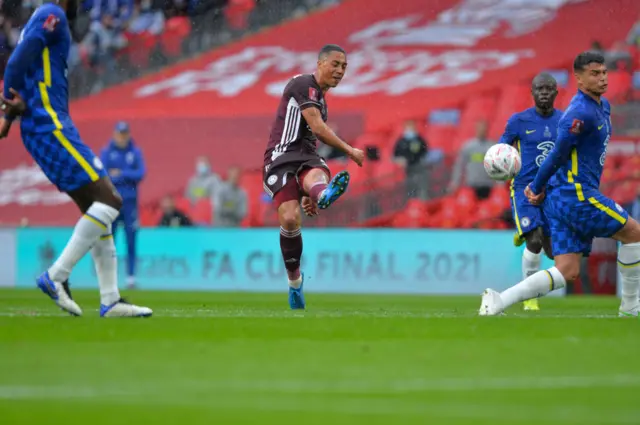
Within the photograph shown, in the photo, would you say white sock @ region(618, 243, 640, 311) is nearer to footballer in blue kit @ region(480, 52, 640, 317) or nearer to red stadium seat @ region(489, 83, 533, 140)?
footballer in blue kit @ region(480, 52, 640, 317)

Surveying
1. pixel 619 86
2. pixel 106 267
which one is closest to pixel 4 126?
pixel 106 267

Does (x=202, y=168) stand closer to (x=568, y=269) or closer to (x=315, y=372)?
(x=568, y=269)

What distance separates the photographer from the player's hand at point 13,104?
25.2ft

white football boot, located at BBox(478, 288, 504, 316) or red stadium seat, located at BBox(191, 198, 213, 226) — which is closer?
white football boot, located at BBox(478, 288, 504, 316)

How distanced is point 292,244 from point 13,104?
128 inches

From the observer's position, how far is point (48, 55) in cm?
775

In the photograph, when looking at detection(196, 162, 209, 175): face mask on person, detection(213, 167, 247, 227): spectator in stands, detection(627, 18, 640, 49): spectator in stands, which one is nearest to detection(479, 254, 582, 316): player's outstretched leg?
detection(213, 167, 247, 227): spectator in stands

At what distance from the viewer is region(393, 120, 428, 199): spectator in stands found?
1948 cm

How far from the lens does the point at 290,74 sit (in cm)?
2427

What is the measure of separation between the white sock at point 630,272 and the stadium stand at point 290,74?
10.8 metres

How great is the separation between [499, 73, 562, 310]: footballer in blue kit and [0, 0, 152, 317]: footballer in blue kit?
441 centimetres

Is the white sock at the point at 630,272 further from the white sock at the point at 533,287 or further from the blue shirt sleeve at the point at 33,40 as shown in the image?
the blue shirt sleeve at the point at 33,40

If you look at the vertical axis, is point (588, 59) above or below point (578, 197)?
above

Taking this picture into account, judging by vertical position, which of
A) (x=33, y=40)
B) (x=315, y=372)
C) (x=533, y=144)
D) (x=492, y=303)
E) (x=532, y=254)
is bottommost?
(x=315, y=372)
